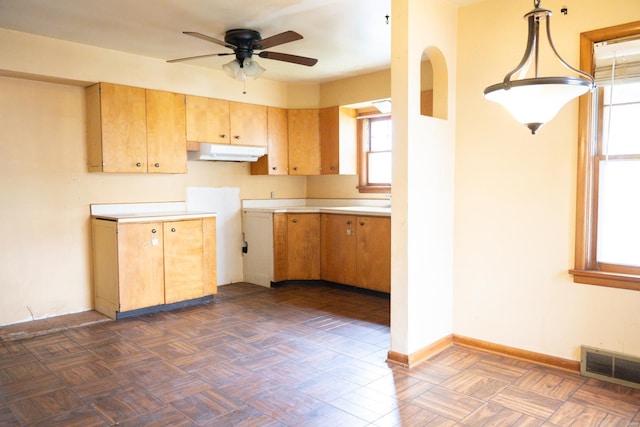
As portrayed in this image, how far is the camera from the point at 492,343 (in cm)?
328

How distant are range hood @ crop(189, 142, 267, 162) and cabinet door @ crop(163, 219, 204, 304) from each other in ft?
2.60

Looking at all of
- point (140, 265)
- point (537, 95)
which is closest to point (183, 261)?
point (140, 265)

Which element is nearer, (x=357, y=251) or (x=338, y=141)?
(x=357, y=251)

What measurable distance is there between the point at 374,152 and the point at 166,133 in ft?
8.33

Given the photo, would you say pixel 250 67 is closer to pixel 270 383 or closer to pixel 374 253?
pixel 374 253

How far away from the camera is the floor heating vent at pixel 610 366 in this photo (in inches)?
106

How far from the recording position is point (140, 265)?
4.21 metres

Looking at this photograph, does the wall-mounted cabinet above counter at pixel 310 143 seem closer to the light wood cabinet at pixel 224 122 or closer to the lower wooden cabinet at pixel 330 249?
the light wood cabinet at pixel 224 122

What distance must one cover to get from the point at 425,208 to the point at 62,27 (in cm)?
333

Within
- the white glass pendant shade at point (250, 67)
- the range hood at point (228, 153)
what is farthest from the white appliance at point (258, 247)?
the white glass pendant shade at point (250, 67)

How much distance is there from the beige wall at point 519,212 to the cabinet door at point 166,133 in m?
2.91

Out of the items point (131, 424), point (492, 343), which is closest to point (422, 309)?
point (492, 343)

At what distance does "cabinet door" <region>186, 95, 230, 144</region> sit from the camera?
4.88 metres

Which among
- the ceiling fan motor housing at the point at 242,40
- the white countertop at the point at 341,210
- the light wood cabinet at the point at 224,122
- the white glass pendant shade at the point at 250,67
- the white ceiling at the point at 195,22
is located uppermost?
the white ceiling at the point at 195,22
